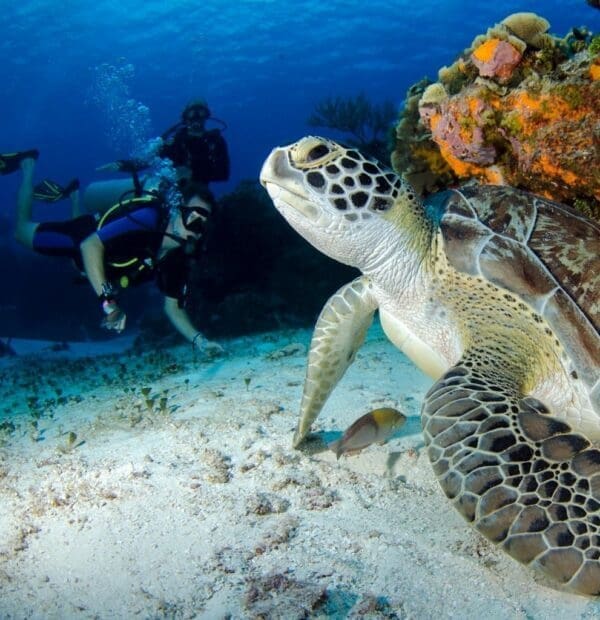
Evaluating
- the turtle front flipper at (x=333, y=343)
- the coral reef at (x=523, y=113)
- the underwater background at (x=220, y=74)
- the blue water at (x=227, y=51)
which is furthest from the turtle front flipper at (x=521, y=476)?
the blue water at (x=227, y=51)

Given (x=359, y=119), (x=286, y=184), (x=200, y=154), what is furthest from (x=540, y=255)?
(x=359, y=119)

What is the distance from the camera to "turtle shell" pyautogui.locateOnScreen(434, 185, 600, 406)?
7.63ft

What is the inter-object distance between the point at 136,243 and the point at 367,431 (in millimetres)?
4294

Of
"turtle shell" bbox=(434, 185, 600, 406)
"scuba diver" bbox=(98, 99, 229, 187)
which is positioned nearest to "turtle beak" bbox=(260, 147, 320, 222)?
"turtle shell" bbox=(434, 185, 600, 406)

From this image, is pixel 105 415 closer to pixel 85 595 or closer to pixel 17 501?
pixel 17 501

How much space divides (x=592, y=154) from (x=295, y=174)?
1.71 m

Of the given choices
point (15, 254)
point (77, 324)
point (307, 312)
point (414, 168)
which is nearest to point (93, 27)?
point (15, 254)

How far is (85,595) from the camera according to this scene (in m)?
1.88

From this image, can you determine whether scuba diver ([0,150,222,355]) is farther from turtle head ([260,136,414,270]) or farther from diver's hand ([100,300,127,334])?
turtle head ([260,136,414,270])

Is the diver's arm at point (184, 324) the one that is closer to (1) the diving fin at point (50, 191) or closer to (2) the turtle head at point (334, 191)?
(1) the diving fin at point (50, 191)

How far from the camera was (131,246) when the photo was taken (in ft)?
19.5

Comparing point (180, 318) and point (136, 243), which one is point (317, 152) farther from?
point (180, 318)

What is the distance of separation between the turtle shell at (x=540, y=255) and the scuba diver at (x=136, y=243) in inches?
149

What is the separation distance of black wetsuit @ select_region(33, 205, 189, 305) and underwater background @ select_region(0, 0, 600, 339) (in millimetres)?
3067
